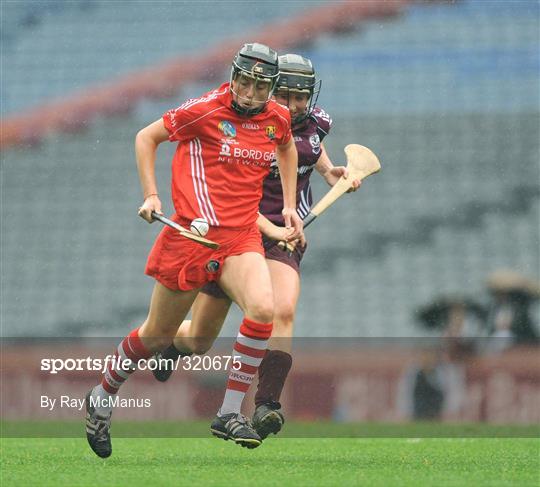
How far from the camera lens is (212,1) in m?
14.2

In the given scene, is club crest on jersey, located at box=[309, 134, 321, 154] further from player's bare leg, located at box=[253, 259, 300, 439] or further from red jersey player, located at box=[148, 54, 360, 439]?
player's bare leg, located at box=[253, 259, 300, 439]

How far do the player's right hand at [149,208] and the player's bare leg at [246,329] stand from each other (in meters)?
0.41

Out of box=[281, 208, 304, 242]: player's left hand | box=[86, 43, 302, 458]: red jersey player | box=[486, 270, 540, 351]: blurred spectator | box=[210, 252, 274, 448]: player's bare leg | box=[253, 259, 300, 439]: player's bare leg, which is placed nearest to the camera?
box=[210, 252, 274, 448]: player's bare leg

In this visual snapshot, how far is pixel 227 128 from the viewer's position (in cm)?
519

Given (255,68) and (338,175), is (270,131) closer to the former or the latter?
(255,68)

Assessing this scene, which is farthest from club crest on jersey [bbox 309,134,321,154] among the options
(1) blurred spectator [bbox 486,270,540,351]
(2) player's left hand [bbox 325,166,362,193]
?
(1) blurred spectator [bbox 486,270,540,351]

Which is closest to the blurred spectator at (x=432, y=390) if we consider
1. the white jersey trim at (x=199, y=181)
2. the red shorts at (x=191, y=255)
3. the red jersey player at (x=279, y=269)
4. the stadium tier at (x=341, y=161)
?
the stadium tier at (x=341, y=161)

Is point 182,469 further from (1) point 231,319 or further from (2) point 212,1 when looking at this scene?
(2) point 212,1

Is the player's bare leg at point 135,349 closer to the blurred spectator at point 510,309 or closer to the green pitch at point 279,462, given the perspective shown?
the green pitch at point 279,462

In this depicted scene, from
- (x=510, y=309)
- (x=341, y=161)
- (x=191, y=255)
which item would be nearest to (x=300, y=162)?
(x=191, y=255)

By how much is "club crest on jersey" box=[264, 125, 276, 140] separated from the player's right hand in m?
0.63

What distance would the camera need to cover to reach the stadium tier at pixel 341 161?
12.0 meters

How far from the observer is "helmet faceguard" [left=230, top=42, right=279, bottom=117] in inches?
200

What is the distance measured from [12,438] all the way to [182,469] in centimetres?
263
